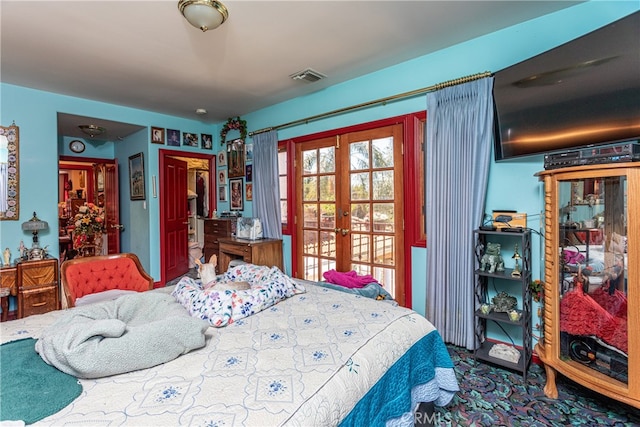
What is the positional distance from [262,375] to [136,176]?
458cm

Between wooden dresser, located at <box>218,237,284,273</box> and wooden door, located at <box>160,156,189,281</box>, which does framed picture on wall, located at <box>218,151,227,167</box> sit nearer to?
wooden door, located at <box>160,156,189,281</box>

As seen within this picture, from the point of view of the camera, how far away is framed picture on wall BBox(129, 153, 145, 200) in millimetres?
4465

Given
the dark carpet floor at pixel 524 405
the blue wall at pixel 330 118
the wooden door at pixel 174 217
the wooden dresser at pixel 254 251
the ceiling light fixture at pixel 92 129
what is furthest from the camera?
the wooden door at pixel 174 217

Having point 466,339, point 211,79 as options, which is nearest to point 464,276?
point 466,339

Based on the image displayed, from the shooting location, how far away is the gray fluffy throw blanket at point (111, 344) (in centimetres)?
106

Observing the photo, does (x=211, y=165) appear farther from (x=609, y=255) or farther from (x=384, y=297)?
(x=609, y=255)

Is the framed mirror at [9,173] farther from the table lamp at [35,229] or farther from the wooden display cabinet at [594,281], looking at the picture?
the wooden display cabinet at [594,281]

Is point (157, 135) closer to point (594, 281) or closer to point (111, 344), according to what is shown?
point (111, 344)

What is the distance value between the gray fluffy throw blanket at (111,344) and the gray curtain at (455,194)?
2.01 metres

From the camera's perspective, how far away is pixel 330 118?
136 inches

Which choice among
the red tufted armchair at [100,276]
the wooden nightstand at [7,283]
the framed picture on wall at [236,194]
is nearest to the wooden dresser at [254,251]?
the framed picture on wall at [236,194]

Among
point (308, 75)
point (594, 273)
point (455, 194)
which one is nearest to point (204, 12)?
point (308, 75)

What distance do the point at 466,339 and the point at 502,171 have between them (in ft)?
4.57

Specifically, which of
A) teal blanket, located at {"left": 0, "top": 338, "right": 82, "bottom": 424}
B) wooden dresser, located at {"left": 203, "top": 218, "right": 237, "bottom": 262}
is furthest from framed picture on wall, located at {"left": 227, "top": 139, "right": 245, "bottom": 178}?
teal blanket, located at {"left": 0, "top": 338, "right": 82, "bottom": 424}
